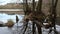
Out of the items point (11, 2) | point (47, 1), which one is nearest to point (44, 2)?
point (47, 1)

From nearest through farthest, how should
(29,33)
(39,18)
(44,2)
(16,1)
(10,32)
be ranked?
1. (39,18)
2. (29,33)
3. (10,32)
4. (44,2)
5. (16,1)

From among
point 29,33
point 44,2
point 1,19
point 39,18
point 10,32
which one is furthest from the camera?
point 44,2

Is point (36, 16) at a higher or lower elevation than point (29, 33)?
higher

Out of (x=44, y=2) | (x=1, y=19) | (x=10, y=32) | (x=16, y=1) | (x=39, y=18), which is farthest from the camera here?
(x=16, y=1)

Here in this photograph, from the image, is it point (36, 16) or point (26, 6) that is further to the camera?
point (26, 6)

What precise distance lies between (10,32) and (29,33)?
0.26 metres

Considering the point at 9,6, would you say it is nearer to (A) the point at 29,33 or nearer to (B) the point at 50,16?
(A) the point at 29,33

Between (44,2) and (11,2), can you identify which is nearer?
(44,2)

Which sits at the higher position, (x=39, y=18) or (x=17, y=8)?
(x=39, y=18)

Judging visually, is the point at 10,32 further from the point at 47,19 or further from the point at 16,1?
the point at 16,1

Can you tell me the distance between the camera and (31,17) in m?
0.97

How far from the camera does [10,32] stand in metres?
1.38

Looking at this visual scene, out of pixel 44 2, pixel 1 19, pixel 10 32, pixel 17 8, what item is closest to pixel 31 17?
pixel 10 32

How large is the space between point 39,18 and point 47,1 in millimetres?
1463
